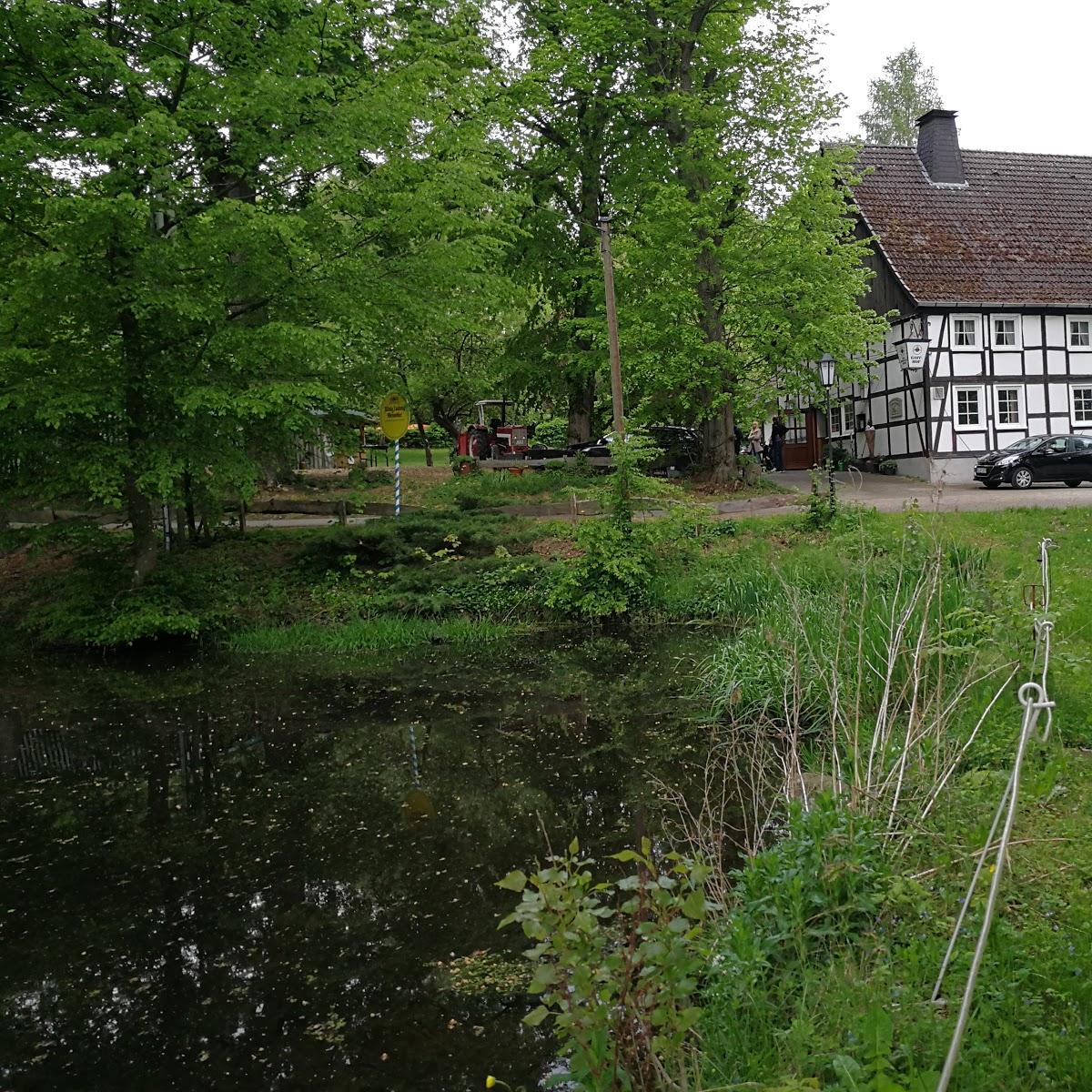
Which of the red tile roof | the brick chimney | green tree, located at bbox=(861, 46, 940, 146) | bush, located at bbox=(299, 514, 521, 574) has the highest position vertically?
green tree, located at bbox=(861, 46, 940, 146)

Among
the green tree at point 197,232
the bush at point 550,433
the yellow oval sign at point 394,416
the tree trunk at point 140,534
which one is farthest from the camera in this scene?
the bush at point 550,433

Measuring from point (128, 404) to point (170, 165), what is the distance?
3073 mm

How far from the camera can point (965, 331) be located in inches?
1097

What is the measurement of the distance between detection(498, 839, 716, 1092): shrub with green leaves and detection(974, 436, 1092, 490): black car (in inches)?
893

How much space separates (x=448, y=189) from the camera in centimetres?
1466

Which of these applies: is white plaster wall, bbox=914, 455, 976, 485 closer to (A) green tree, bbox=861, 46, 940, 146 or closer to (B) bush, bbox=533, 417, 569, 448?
(B) bush, bbox=533, 417, 569, 448

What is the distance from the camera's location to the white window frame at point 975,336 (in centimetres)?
2772

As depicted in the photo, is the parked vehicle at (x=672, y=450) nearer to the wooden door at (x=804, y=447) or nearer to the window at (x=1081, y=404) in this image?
the wooden door at (x=804, y=447)

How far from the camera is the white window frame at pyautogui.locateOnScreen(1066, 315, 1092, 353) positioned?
28.6 metres

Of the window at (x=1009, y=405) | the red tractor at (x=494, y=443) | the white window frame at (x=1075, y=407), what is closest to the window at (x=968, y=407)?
the window at (x=1009, y=405)

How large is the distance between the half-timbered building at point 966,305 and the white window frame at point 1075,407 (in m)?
0.04

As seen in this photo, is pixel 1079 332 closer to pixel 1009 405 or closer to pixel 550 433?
pixel 1009 405

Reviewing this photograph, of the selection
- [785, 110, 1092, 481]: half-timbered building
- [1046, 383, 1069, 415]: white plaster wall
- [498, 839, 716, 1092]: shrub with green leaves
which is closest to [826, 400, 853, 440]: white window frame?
[785, 110, 1092, 481]: half-timbered building

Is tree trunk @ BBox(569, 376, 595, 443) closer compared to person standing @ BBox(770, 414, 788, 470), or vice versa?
tree trunk @ BBox(569, 376, 595, 443)
